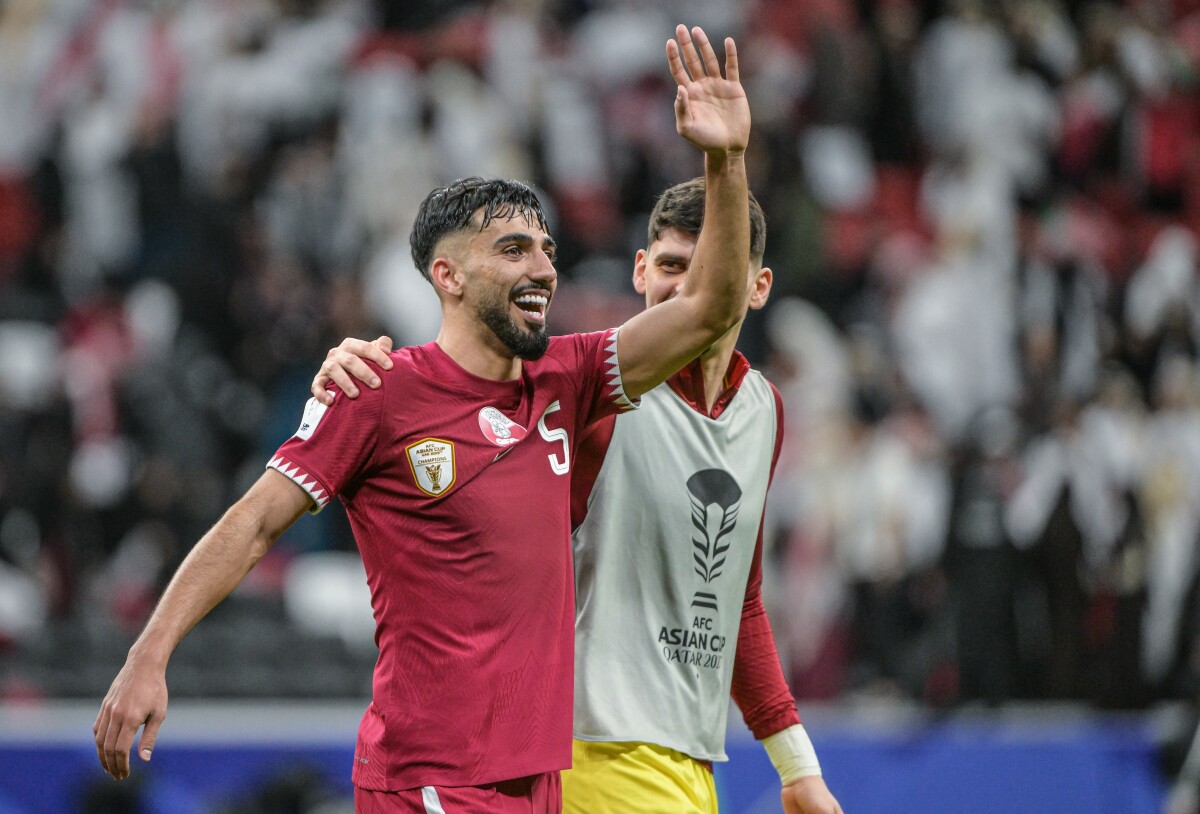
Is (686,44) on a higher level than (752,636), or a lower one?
higher

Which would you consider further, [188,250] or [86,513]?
[188,250]

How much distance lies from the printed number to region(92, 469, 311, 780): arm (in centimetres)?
60

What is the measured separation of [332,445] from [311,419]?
80 millimetres

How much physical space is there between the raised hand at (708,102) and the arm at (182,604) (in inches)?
47.9

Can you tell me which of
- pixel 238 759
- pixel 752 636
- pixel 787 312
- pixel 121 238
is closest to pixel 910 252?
pixel 787 312

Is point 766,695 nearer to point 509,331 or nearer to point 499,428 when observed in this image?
point 499,428

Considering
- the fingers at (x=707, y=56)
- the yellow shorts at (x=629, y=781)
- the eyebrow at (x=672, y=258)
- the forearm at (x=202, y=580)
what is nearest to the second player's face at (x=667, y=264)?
the eyebrow at (x=672, y=258)

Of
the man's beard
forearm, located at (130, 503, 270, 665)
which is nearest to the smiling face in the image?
the man's beard

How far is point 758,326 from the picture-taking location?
11.7 m

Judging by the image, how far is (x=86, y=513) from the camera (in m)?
10.5

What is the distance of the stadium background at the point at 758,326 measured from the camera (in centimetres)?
→ 909

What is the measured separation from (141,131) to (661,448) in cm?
920

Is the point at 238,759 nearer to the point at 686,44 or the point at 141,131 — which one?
the point at 686,44

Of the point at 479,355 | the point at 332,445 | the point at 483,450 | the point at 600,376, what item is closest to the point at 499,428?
the point at 483,450
